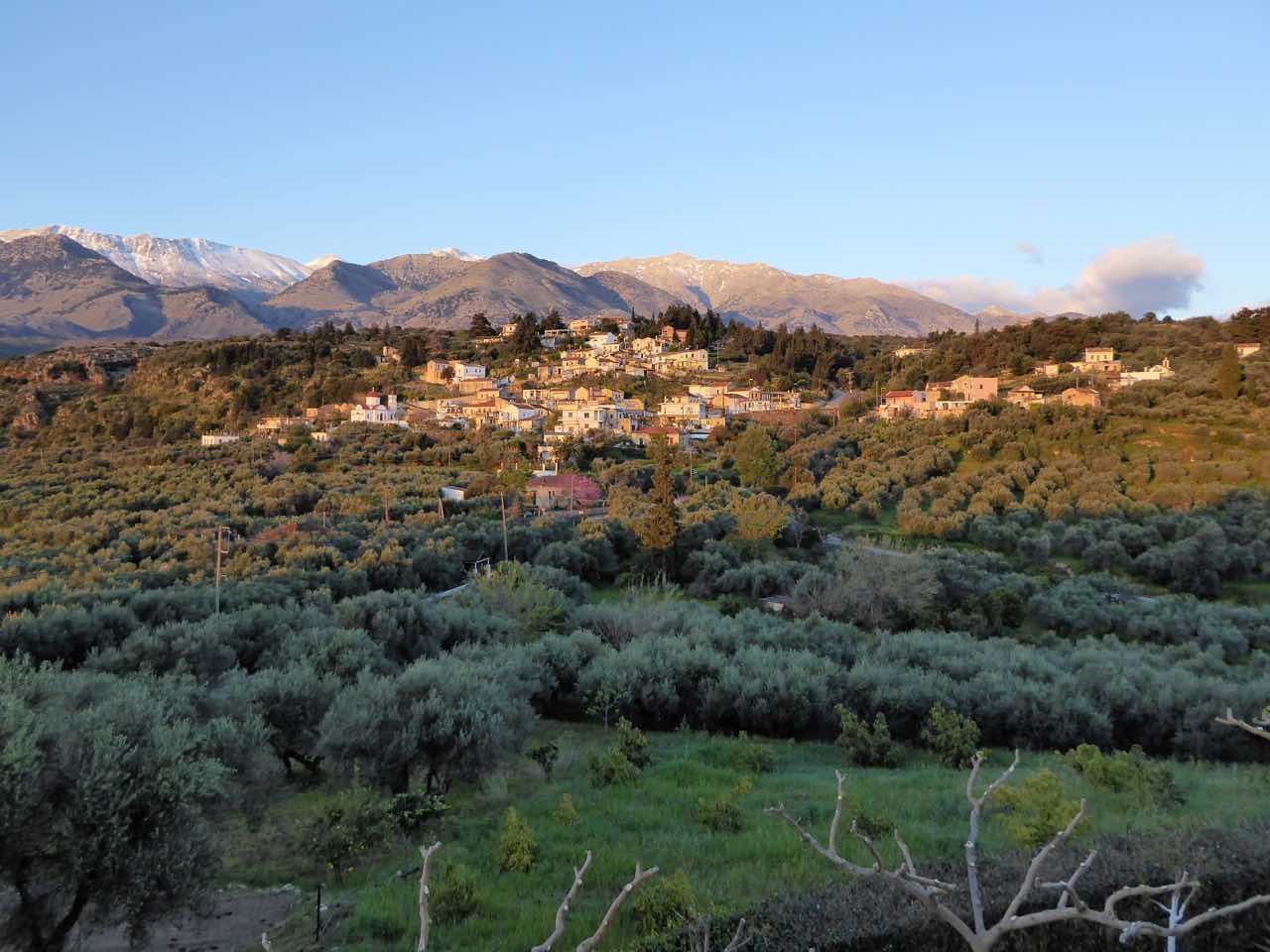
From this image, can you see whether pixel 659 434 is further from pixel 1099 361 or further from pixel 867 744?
pixel 867 744

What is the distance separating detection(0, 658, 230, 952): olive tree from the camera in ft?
19.0

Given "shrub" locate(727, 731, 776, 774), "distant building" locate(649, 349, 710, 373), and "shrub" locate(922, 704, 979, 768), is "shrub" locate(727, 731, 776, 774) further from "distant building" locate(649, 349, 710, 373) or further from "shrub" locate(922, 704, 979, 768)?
"distant building" locate(649, 349, 710, 373)

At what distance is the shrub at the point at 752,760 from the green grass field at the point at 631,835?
0.14m

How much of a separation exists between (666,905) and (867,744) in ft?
22.0

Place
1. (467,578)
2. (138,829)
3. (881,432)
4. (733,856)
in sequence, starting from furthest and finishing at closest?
(881,432)
(467,578)
(733,856)
(138,829)

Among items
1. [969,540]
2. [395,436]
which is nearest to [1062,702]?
[969,540]

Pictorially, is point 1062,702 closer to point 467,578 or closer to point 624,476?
point 467,578

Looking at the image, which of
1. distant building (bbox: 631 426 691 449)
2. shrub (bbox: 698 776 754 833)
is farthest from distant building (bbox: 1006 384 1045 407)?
shrub (bbox: 698 776 754 833)

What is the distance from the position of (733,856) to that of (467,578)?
23.6 m

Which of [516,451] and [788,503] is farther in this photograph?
[516,451]

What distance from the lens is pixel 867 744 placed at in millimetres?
12008

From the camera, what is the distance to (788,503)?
142ft

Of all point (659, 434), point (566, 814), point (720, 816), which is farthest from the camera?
point (659, 434)

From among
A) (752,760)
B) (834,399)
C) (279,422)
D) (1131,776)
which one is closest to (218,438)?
(279,422)
